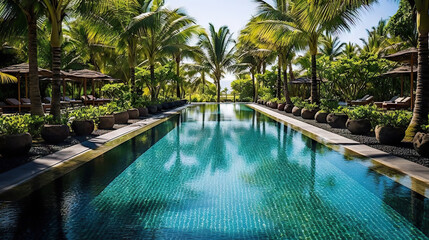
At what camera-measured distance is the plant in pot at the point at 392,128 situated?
326 inches

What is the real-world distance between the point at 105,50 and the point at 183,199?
31628 millimetres

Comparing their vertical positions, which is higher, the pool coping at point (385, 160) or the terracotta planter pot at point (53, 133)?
the terracotta planter pot at point (53, 133)

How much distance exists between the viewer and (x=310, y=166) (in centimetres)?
673

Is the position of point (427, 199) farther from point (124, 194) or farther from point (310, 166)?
point (124, 194)

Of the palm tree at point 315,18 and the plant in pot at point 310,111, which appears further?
the plant in pot at point 310,111

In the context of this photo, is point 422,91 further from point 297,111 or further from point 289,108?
point 289,108

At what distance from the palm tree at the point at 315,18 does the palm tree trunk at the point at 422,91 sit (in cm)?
187

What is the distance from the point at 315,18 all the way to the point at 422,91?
3589 mm

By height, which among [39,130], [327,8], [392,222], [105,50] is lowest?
[392,222]

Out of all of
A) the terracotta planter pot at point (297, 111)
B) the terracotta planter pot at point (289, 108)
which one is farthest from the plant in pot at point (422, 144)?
the terracotta planter pot at point (289, 108)

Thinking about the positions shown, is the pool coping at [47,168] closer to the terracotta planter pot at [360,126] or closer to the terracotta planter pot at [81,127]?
the terracotta planter pot at [81,127]

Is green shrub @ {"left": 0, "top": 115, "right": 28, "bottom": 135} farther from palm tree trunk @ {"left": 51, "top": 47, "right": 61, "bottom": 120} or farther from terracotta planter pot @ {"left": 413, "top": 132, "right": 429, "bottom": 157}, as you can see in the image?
terracotta planter pot @ {"left": 413, "top": 132, "right": 429, "bottom": 157}

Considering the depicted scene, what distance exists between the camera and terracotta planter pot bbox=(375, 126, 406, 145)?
8258 mm

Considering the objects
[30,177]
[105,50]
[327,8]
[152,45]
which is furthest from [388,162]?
[105,50]
